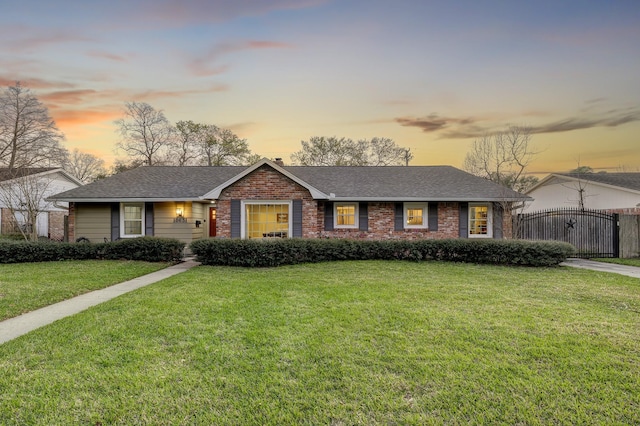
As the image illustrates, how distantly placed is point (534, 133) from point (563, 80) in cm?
232

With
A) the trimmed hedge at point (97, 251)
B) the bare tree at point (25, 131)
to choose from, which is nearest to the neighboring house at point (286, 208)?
the trimmed hedge at point (97, 251)

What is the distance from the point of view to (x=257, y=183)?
13.0m

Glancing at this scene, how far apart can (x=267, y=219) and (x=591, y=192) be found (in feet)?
63.6

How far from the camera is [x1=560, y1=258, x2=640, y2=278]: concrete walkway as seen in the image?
9.67 m

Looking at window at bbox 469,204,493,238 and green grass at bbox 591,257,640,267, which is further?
window at bbox 469,204,493,238

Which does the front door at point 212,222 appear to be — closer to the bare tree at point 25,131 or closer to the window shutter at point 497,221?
the window shutter at point 497,221

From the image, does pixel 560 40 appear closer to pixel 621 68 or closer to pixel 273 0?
pixel 621 68

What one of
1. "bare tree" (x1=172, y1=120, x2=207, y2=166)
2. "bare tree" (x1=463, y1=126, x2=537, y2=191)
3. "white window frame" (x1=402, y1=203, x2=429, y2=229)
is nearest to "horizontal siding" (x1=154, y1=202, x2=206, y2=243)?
"white window frame" (x1=402, y1=203, x2=429, y2=229)

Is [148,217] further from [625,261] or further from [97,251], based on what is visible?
[625,261]

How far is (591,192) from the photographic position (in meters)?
19.2

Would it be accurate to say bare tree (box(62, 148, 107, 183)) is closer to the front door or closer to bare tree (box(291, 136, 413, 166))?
bare tree (box(291, 136, 413, 166))

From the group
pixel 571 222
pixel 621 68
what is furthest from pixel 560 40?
pixel 571 222

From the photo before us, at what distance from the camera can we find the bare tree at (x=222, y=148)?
98.8 feet

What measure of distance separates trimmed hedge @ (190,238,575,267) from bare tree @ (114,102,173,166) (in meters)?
22.1
